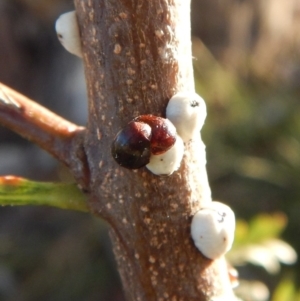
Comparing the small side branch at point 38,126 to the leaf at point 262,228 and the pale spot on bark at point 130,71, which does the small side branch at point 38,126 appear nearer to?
the pale spot on bark at point 130,71

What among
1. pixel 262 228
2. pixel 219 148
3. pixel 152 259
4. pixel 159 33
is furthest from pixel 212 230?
pixel 219 148

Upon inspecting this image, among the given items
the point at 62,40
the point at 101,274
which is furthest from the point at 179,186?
the point at 101,274

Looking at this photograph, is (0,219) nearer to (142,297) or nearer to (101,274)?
(101,274)

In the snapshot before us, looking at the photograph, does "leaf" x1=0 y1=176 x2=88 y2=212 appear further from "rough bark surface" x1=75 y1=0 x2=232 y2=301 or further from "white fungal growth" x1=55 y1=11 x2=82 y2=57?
"white fungal growth" x1=55 y1=11 x2=82 y2=57

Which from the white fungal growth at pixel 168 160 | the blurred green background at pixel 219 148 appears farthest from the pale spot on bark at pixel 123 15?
the blurred green background at pixel 219 148

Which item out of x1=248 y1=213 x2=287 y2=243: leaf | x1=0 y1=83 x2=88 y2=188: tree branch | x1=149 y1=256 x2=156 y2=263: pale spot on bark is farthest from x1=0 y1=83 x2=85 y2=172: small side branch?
x1=248 y1=213 x2=287 y2=243: leaf

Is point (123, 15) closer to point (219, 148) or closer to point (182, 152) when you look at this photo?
point (182, 152)
